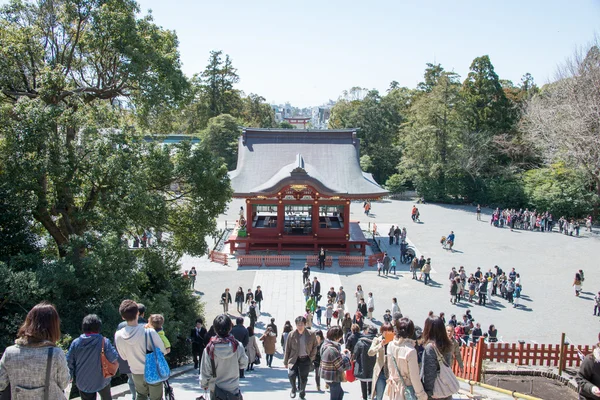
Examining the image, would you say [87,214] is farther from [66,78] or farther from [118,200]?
[66,78]

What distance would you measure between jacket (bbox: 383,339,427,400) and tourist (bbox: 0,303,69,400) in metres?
3.43

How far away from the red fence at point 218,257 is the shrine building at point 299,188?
1567 mm

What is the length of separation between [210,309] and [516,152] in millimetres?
32282

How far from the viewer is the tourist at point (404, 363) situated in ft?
18.4

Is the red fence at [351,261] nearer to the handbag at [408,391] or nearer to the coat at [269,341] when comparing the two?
the coat at [269,341]

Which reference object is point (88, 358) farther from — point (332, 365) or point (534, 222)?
point (534, 222)

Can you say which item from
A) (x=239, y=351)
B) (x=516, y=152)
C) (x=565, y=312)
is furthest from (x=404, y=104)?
(x=239, y=351)

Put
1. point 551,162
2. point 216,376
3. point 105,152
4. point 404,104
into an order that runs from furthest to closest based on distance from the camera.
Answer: point 404,104 < point 551,162 < point 105,152 < point 216,376

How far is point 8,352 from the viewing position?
4703 mm

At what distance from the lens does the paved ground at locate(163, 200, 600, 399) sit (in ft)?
58.7

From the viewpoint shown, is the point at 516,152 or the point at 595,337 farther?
the point at 516,152

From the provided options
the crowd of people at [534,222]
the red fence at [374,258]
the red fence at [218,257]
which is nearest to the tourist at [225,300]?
the red fence at [218,257]

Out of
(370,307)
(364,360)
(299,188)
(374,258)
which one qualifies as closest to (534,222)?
(374,258)

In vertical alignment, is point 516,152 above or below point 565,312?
above
